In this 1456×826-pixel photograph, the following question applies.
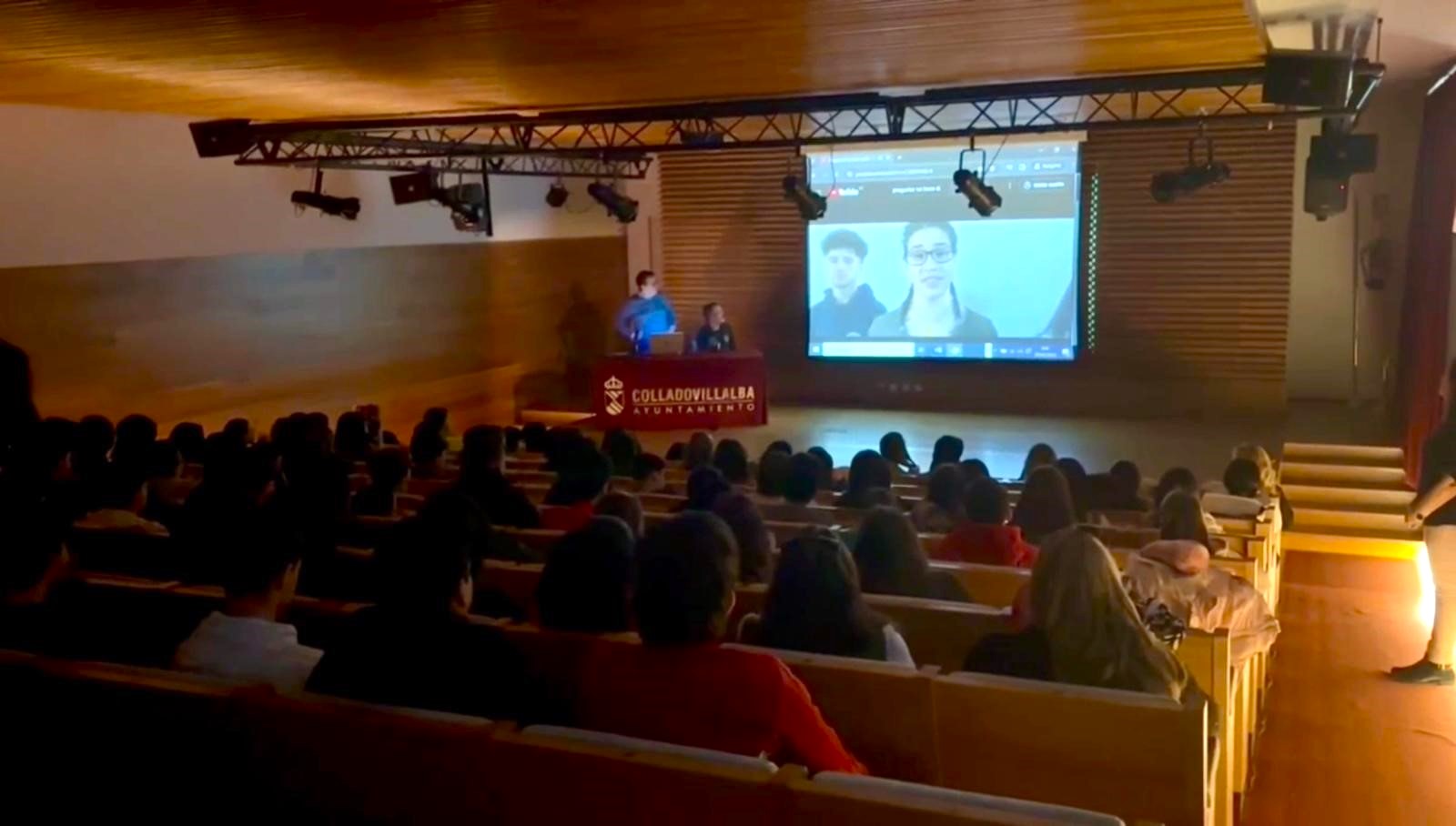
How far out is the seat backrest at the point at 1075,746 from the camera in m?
2.38

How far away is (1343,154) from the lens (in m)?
7.12

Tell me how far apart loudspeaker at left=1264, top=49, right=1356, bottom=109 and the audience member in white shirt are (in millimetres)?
5001

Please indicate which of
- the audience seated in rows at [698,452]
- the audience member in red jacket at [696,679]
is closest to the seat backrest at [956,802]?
the audience member in red jacket at [696,679]

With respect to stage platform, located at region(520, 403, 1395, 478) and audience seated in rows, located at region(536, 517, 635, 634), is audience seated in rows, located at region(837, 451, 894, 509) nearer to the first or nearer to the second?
audience seated in rows, located at region(536, 517, 635, 634)

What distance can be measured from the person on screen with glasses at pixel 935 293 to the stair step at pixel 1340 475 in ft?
10.7

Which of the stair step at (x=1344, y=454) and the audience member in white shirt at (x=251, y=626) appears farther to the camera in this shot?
the stair step at (x=1344, y=454)

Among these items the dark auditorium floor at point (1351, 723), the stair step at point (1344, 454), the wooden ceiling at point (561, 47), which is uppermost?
the wooden ceiling at point (561, 47)

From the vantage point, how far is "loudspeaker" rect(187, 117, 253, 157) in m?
7.87

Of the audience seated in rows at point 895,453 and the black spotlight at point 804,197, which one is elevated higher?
the black spotlight at point 804,197

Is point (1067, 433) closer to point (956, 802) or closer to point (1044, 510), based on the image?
point (1044, 510)

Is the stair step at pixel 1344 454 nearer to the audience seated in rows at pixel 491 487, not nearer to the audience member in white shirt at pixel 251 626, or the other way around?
the audience seated in rows at pixel 491 487

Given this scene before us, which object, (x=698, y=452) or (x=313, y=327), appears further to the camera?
(x=313, y=327)

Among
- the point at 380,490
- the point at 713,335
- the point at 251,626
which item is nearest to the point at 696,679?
the point at 251,626

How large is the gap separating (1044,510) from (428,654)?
2939 mm
